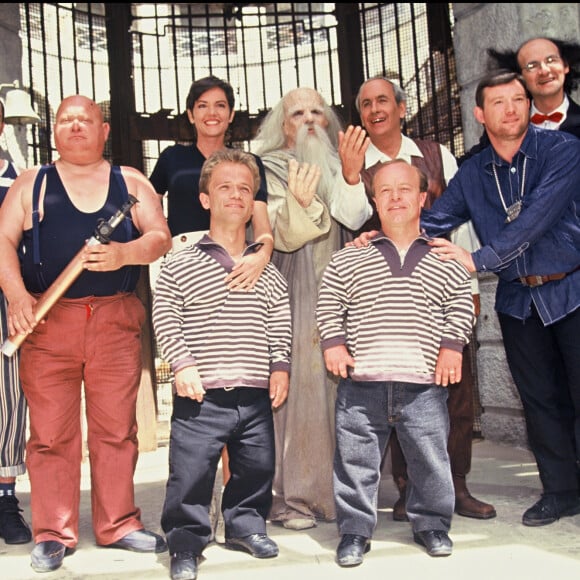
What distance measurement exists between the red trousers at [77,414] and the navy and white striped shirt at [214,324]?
0.32m

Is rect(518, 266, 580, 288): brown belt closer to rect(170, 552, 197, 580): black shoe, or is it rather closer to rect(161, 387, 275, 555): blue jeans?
rect(161, 387, 275, 555): blue jeans

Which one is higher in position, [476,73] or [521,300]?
[476,73]

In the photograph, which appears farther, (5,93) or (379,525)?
(5,93)

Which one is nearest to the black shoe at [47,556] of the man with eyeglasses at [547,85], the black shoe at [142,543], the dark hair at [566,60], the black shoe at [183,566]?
the black shoe at [142,543]

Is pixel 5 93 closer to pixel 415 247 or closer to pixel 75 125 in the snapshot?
pixel 75 125

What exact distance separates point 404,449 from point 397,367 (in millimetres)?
318

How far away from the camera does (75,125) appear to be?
2896mm

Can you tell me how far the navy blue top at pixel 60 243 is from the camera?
2861 millimetres

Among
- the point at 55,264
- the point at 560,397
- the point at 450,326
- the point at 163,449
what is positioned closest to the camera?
the point at 450,326

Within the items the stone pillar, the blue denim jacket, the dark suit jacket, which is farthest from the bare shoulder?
the stone pillar

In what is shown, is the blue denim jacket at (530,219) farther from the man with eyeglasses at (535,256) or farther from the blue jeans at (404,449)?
the blue jeans at (404,449)

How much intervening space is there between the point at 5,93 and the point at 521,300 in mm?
3552

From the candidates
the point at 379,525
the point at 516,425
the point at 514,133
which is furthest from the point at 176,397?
the point at 516,425

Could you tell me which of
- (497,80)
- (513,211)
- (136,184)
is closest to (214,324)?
(136,184)
